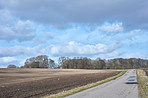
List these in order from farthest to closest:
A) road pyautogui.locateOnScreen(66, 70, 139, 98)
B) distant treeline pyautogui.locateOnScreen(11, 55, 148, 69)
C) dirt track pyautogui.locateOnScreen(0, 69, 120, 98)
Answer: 1. distant treeline pyautogui.locateOnScreen(11, 55, 148, 69)
2. dirt track pyautogui.locateOnScreen(0, 69, 120, 98)
3. road pyautogui.locateOnScreen(66, 70, 139, 98)

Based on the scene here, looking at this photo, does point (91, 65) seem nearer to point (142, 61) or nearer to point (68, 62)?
point (68, 62)

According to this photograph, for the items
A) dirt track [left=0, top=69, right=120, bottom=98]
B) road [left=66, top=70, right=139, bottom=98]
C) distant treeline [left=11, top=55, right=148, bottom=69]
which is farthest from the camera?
distant treeline [left=11, top=55, right=148, bottom=69]

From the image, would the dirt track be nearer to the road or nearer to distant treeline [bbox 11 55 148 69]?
the road

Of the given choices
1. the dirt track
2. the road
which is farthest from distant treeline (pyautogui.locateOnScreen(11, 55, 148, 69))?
the road

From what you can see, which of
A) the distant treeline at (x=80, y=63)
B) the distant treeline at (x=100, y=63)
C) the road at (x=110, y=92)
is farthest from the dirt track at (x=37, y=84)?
the distant treeline at (x=100, y=63)

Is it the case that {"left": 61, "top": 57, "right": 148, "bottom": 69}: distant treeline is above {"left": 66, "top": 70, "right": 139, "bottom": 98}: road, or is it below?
above

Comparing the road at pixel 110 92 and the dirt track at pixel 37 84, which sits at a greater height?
the road at pixel 110 92

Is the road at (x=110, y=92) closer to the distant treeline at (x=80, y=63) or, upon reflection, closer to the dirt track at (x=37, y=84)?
the dirt track at (x=37, y=84)

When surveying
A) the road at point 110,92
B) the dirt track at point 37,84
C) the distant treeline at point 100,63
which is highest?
the distant treeline at point 100,63

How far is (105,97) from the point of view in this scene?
11.4 metres

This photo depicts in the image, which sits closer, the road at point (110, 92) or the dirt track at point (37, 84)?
the road at point (110, 92)

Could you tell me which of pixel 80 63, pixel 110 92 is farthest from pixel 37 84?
pixel 80 63

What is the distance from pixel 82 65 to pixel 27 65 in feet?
154

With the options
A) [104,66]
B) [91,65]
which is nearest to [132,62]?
[104,66]
